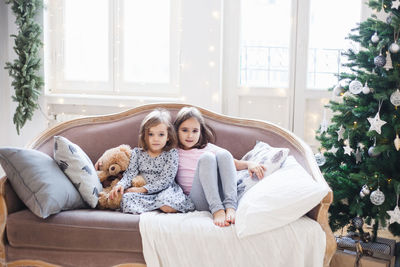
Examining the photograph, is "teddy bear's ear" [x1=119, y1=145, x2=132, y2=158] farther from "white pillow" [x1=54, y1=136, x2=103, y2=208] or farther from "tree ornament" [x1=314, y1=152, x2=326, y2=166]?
"tree ornament" [x1=314, y1=152, x2=326, y2=166]

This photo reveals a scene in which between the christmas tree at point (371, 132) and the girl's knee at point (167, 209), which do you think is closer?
the girl's knee at point (167, 209)

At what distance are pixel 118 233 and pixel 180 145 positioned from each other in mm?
731

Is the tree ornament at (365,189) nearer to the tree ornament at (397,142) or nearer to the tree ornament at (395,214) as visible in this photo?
the tree ornament at (395,214)

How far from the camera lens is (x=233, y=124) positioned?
2.88 meters

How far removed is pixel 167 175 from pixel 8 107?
2.16m

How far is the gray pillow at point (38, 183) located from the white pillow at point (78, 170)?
0.13 ft

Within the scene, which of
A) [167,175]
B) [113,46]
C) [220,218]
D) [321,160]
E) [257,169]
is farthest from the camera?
[113,46]

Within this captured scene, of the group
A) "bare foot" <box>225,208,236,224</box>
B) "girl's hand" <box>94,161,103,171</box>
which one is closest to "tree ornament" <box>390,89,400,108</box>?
"bare foot" <box>225,208,236,224</box>

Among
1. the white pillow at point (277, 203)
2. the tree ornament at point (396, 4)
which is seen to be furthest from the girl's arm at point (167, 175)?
the tree ornament at point (396, 4)

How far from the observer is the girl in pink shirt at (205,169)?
2.33 meters

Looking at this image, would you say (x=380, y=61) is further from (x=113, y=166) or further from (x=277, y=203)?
(x=113, y=166)

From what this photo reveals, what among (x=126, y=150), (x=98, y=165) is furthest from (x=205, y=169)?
(x=98, y=165)

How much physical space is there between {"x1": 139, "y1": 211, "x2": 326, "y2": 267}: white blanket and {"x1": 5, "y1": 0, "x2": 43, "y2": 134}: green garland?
6.71 feet

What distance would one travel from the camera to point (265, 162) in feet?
8.16
